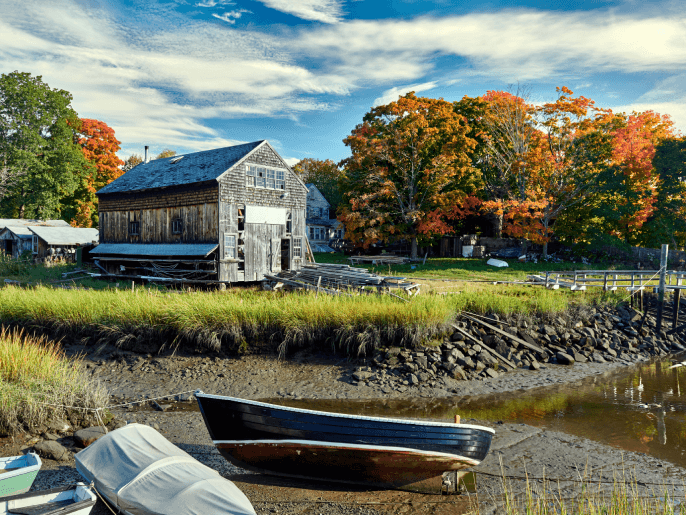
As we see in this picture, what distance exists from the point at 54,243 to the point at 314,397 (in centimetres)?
→ 3363

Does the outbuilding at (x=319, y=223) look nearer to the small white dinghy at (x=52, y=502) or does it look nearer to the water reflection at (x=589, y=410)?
the water reflection at (x=589, y=410)

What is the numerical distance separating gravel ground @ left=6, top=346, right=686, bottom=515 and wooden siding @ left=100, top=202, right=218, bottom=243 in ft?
33.3

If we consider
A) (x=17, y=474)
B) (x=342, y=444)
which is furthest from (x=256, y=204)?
(x=17, y=474)

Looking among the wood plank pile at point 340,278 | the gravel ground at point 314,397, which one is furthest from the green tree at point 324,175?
the gravel ground at point 314,397

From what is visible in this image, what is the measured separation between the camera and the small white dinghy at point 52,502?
4910 mm

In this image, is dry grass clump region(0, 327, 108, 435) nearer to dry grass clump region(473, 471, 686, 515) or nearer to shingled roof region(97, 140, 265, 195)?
dry grass clump region(473, 471, 686, 515)

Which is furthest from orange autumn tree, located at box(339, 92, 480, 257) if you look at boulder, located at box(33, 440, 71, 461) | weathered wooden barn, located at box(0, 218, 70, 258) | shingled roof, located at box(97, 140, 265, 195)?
weathered wooden barn, located at box(0, 218, 70, 258)

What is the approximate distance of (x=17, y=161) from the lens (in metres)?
41.8

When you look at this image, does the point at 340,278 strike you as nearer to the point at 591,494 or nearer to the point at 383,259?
the point at 383,259

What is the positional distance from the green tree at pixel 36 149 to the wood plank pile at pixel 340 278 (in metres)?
32.2

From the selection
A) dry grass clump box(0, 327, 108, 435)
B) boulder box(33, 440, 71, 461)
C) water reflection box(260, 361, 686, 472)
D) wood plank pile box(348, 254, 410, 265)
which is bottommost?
water reflection box(260, 361, 686, 472)

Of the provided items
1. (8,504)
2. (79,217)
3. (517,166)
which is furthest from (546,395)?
(79,217)

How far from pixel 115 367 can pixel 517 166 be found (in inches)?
1166

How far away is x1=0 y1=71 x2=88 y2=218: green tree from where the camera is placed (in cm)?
4172
